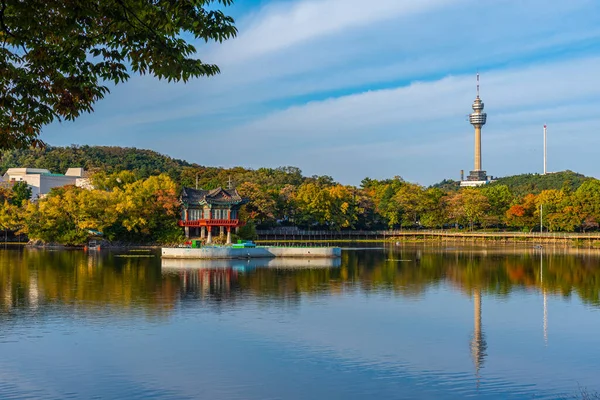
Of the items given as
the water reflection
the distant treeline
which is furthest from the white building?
the water reflection

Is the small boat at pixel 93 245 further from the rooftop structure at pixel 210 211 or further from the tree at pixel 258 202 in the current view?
the tree at pixel 258 202

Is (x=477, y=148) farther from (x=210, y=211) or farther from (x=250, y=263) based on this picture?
(x=250, y=263)

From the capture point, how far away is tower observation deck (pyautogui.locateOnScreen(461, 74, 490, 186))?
181 metres

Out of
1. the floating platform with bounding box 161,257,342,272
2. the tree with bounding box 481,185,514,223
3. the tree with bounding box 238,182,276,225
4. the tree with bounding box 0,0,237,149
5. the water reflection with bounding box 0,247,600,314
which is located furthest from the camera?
the tree with bounding box 481,185,514,223

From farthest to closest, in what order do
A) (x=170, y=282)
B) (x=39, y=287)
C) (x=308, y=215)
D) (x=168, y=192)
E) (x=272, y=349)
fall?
1. (x=308, y=215)
2. (x=168, y=192)
3. (x=170, y=282)
4. (x=39, y=287)
5. (x=272, y=349)

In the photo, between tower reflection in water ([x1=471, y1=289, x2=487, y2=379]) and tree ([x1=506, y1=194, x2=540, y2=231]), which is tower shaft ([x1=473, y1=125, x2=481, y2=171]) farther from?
tower reflection in water ([x1=471, y1=289, x2=487, y2=379])

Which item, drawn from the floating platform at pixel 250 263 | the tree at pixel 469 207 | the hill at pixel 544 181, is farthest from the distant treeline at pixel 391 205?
the hill at pixel 544 181

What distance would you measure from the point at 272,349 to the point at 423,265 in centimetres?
3234

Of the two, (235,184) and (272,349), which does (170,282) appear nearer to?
(272,349)

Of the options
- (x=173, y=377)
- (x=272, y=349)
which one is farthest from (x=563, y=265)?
(x=173, y=377)

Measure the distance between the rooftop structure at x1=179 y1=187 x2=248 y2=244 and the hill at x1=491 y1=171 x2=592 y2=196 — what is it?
245ft

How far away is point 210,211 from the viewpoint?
67250 millimetres

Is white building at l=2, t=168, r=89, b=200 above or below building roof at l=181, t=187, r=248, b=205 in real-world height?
above

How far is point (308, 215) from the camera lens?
90562 millimetres
